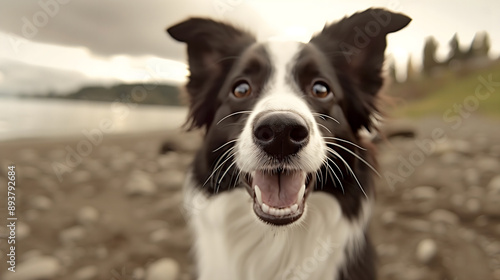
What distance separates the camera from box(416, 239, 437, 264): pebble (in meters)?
2.31

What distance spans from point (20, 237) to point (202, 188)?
1.48m

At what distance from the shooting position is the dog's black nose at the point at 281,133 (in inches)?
53.1

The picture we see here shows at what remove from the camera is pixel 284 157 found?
4.80 ft

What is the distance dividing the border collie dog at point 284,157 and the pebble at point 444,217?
3.52 feet

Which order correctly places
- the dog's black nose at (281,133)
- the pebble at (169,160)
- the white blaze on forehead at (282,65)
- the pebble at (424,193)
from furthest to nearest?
the pebble at (169,160) < the pebble at (424,193) < the white blaze on forehead at (282,65) < the dog's black nose at (281,133)

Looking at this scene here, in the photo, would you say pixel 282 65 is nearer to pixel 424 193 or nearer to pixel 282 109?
pixel 282 109

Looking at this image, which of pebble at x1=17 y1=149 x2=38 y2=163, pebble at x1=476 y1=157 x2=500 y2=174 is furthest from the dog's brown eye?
pebble at x1=476 y1=157 x2=500 y2=174

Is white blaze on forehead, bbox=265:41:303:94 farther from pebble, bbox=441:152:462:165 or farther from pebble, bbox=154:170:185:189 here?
pebble, bbox=441:152:462:165

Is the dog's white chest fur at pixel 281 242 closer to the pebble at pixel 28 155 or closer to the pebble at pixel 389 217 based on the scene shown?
the pebble at pixel 389 217

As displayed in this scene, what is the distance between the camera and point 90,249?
8.21 feet

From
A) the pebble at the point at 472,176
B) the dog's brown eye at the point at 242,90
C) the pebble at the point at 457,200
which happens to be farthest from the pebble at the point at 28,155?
the pebble at the point at 472,176

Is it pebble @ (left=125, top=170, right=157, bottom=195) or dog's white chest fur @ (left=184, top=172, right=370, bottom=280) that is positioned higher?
dog's white chest fur @ (left=184, top=172, right=370, bottom=280)

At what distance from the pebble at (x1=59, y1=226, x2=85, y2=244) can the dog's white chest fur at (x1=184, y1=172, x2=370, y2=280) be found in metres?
1.29

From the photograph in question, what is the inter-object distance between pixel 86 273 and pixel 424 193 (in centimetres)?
269
